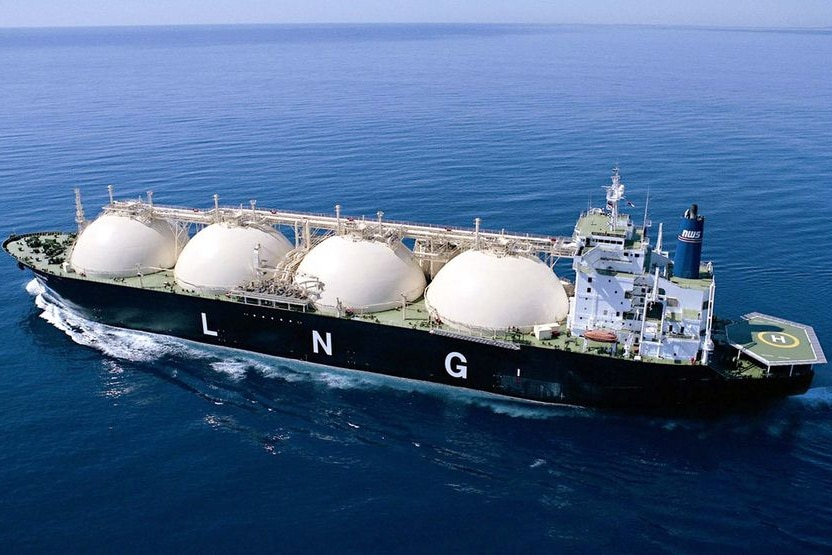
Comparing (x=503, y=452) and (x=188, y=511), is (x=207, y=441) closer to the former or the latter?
(x=188, y=511)

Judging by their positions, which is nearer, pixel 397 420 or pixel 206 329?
pixel 397 420

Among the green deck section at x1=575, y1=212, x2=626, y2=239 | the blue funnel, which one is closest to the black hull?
the blue funnel

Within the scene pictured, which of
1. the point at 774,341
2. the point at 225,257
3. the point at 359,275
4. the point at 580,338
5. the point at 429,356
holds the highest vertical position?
the point at 225,257

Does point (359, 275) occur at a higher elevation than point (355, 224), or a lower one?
lower

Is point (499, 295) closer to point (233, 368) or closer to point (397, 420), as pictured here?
point (397, 420)

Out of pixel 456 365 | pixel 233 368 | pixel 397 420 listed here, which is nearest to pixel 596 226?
pixel 456 365

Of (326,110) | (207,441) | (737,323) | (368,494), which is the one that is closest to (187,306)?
(207,441)

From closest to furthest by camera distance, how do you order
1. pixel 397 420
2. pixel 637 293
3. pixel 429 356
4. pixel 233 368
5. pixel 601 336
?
pixel 601 336, pixel 397 420, pixel 637 293, pixel 429 356, pixel 233 368

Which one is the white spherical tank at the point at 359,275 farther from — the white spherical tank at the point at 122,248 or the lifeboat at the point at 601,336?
the white spherical tank at the point at 122,248
